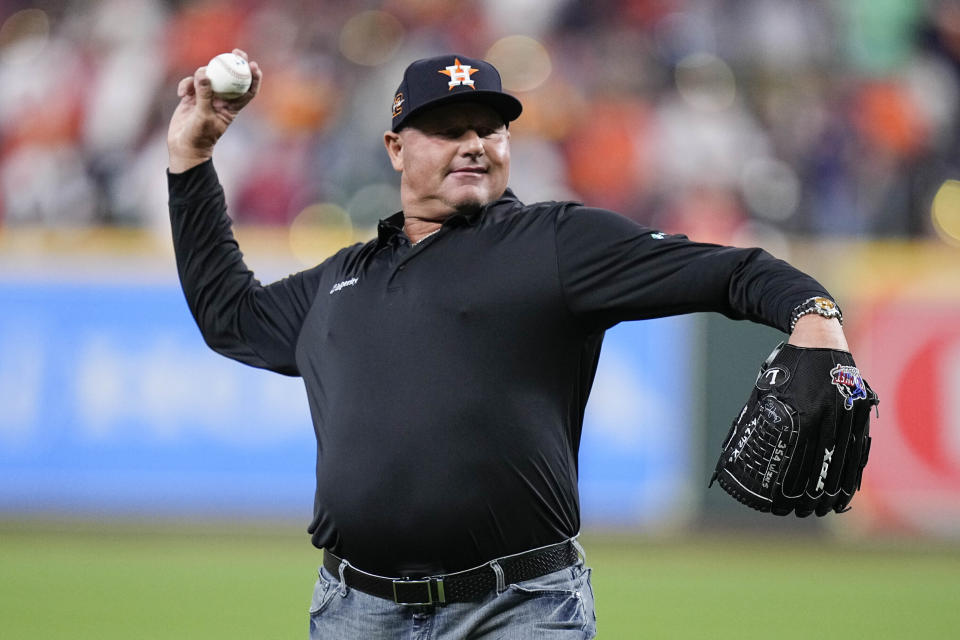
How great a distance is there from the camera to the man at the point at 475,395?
3229 mm

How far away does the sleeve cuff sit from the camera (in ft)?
13.6

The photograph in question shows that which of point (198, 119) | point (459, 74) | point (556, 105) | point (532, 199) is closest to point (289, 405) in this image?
point (532, 199)

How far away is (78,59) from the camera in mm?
11352

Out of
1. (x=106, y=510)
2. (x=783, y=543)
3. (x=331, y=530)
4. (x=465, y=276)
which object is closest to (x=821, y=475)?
(x=465, y=276)

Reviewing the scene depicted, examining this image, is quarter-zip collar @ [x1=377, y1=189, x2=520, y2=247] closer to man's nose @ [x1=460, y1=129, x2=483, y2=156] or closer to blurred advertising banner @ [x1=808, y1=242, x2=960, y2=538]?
man's nose @ [x1=460, y1=129, x2=483, y2=156]

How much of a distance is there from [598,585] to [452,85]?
4897 millimetres

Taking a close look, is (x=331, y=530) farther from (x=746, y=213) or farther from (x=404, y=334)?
(x=746, y=213)

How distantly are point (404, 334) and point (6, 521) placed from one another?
691cm

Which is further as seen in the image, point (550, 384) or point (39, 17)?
point (39, 17)

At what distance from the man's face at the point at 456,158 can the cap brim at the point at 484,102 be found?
0.08ft

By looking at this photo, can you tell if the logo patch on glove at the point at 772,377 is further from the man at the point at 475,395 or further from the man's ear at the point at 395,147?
the man's ear at the point at 395,147

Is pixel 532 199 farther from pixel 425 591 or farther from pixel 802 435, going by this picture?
pixel 802 435

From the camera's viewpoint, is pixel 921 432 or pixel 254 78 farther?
pixel 921 432

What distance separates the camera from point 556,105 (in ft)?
36.7
